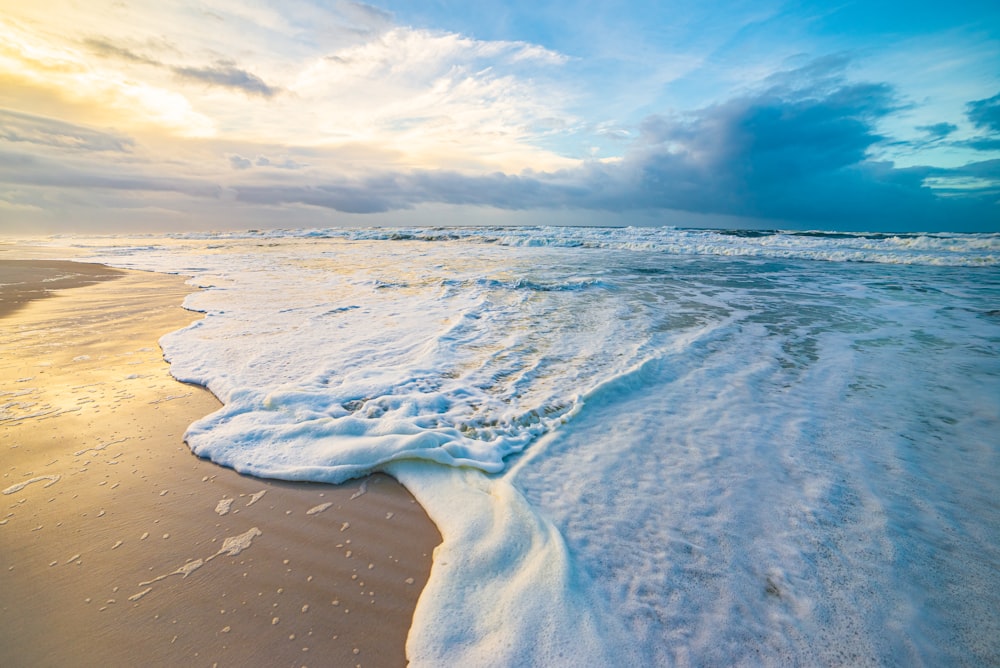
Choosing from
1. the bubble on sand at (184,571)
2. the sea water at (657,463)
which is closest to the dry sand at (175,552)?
the bubble on sand at (184,571)

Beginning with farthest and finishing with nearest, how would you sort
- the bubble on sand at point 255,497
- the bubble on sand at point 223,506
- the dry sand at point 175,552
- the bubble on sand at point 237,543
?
the bubble on sand at point 255,497 < the bubble on sand at point 223,506 < the bubble on sand at point 237,543 < the dry sand at point 175,552

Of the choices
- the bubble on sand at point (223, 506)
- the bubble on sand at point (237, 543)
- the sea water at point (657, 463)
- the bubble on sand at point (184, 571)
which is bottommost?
the bubble on sand at point (223, 506)

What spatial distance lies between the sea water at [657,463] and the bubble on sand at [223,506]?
39cm

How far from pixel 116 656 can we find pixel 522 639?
1.80 m

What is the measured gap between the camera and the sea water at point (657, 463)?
6.31 feet

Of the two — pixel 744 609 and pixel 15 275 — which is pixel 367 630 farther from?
pixel 15 275

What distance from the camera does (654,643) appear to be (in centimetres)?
183

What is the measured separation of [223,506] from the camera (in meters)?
2.79

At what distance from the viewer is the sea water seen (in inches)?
75.7

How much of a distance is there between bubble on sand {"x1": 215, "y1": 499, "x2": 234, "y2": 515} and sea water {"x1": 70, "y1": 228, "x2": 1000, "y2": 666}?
0.39 meters

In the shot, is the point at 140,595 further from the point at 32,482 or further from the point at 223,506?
the point at 32,482

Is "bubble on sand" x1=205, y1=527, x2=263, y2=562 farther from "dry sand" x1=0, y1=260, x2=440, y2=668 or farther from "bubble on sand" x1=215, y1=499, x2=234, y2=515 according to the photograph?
"bubble on sand" x1=215, y1=499, x2=234, y2=515

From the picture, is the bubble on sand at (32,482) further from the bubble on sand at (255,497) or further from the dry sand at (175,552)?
the bubble on sand at (255,497)

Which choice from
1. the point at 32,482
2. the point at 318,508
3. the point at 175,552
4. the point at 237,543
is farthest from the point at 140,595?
the point at 32,482
